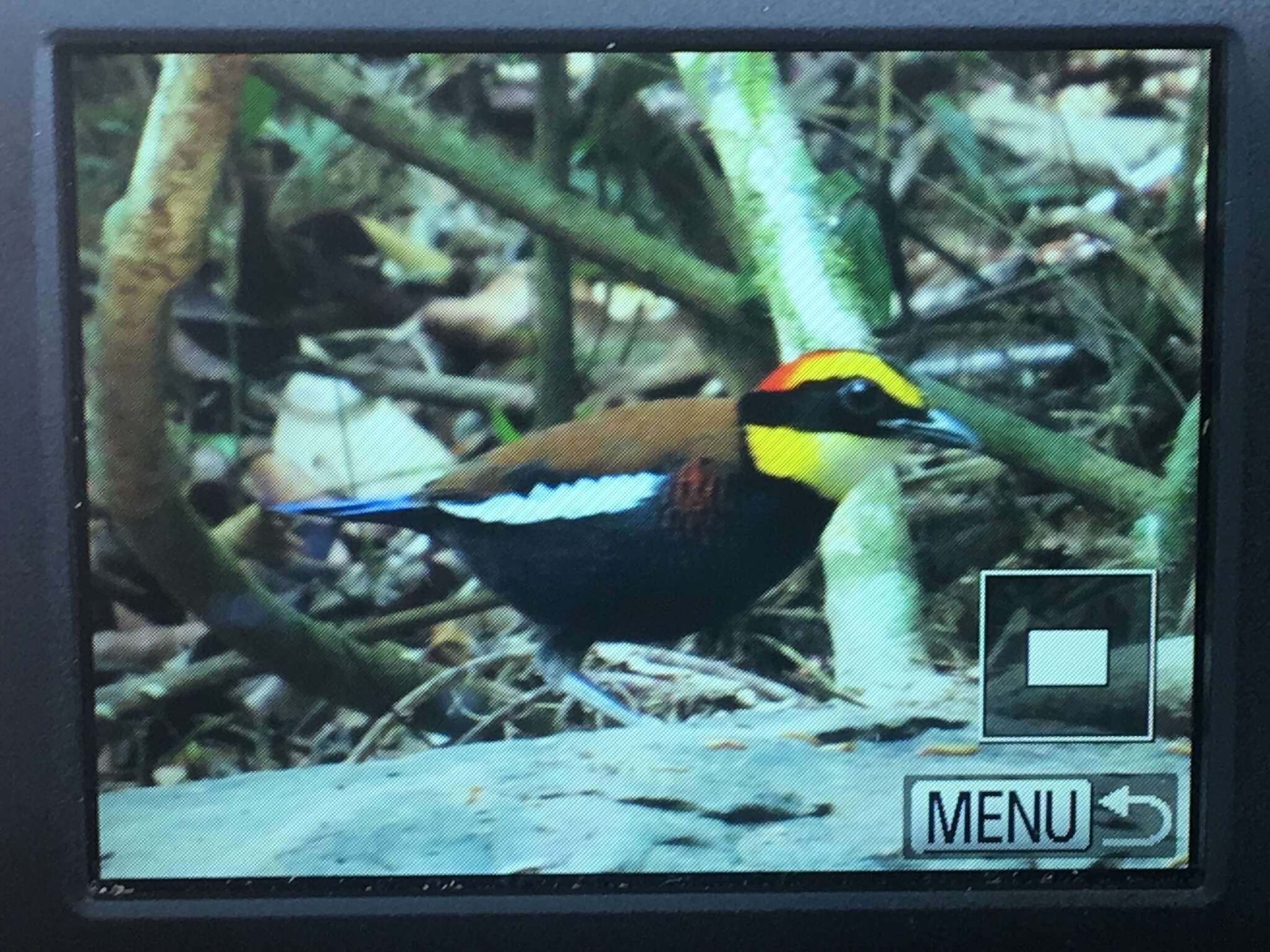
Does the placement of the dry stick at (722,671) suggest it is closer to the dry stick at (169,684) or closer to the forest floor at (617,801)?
the forest floor at (617,801)

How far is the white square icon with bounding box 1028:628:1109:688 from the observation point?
2.14 ft

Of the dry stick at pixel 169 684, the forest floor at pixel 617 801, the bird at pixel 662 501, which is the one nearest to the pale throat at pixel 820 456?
the bird at pixel 662 501

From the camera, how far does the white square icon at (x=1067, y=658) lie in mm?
653

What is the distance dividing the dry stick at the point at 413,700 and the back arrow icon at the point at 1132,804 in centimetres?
31

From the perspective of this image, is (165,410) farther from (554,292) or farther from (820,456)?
(820,456)

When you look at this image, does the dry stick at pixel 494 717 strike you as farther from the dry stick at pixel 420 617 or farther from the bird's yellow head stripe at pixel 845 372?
the bird's yellow head stripe at pixel 845 372

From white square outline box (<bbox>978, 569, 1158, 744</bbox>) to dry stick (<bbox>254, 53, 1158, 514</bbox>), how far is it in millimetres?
37

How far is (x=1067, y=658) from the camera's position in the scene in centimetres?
65

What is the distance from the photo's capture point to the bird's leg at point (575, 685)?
2.15ft

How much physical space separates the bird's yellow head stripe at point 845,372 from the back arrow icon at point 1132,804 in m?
0.22

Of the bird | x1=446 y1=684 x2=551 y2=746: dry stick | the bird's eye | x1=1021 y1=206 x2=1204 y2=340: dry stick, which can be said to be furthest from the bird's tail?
x1=1021 y1=206 x2=1204 y2=340: dry stick

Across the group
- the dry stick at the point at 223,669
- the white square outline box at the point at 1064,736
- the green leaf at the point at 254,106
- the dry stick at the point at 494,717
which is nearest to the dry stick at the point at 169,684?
the dry stick at the point at 223,669

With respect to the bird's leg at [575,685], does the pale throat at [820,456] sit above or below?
above

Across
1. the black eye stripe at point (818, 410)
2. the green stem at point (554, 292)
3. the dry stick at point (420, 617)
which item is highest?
the green stem at point (554, 292)
